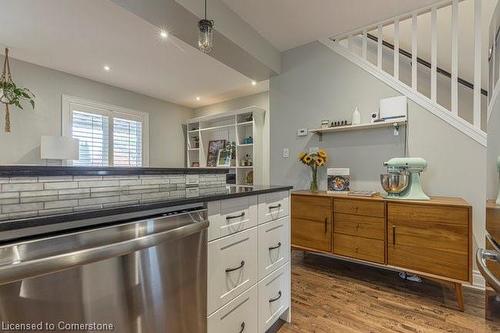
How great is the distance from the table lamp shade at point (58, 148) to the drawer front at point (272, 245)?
313 centimetres

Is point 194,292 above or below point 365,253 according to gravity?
above

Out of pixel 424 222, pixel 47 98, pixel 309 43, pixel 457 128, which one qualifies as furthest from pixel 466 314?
pixel 47 98

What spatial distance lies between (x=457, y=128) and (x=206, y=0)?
252cm

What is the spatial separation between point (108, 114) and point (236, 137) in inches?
90.5

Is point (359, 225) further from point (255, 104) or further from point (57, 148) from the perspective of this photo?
point (57, 148)

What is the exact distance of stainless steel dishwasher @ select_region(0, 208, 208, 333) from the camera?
613 millimetres

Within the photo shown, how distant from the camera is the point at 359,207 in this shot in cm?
225

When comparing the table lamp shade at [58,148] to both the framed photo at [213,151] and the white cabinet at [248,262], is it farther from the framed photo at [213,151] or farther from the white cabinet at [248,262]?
the white cabinet at [248,262]

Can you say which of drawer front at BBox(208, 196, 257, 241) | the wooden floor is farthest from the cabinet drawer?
drawer front at BBox(208, 196, 257, 241)

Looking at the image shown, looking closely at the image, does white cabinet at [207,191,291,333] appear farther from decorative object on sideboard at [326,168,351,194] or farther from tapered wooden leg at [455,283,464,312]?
tapered wooden leg at [455,283,464,312]

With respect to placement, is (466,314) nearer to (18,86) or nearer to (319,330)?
(319,330)

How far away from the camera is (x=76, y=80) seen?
3.92m

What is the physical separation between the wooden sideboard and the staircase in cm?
90

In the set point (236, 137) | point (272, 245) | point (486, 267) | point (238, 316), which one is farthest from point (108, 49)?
point (486, 267)
